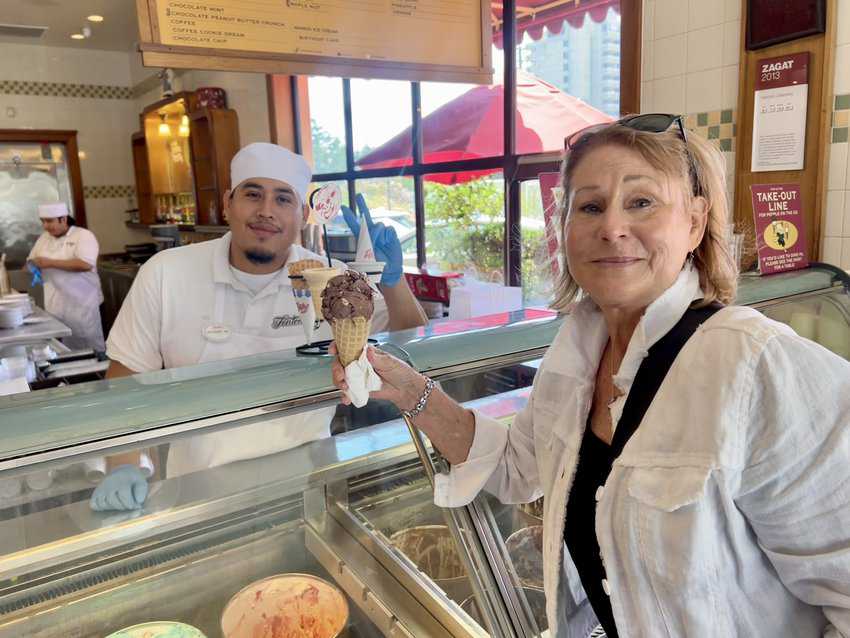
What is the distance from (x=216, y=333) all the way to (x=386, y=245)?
63 centimetres

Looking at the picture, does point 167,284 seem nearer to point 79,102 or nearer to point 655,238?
point 655,238

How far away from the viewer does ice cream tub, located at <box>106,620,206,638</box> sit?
1227 mm

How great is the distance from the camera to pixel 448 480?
4.25 ft

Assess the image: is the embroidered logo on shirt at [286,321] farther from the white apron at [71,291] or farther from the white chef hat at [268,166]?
the white apron at [71,291]

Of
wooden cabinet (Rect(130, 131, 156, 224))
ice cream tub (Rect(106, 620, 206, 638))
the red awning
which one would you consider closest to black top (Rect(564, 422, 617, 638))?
ice cream tub (Rect(106, 620, 206, 638))

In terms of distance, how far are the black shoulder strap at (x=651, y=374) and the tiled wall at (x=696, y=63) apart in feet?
7.05

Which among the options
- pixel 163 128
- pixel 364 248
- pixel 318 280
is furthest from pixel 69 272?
pixel 318 280

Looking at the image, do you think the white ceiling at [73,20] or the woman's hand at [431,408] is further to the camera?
the white ceiling at [73,20]

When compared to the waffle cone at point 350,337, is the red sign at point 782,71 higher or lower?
higher

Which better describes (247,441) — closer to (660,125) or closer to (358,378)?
(358,378)

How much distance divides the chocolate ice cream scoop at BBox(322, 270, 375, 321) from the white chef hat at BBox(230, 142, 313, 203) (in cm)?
125

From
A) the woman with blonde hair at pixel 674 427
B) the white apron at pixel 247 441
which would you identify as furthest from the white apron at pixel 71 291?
the woman with blonde hair at pixel 674 427

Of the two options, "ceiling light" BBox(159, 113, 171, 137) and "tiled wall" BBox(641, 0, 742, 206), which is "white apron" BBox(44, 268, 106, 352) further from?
"tiled wall" BBox(641, 0, 742, 206)

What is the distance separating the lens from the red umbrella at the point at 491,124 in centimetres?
439
